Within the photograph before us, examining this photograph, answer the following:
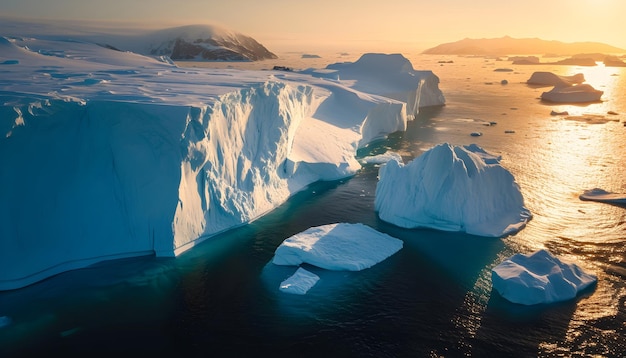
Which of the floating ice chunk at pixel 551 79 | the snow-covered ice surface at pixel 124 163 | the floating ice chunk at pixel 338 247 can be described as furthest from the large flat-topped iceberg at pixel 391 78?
the floating ice chunk at pixel 338 247

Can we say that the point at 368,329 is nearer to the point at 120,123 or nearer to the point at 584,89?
the point at 120,123

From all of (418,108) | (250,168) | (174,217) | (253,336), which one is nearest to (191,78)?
(250,168)

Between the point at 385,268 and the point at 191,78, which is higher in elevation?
the point at 191,78

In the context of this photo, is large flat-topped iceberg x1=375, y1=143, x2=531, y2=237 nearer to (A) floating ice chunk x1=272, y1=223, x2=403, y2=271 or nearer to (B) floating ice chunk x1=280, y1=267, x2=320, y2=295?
(A) floating ice chunk x1=272, y1=223, x2=403, y2=271

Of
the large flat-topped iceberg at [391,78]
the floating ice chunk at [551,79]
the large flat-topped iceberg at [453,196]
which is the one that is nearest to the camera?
the large flat-topped iceberg at [453,196]

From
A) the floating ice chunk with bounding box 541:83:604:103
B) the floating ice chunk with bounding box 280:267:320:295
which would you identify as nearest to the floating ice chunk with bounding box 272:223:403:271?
the floating ice chunk with bounding box 280:267:320:295

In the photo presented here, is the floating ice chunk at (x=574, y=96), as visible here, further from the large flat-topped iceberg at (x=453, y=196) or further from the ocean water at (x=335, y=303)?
the large flat-topped iceberg at (x=453, y=196)

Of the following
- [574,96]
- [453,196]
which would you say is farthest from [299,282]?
[574,96]
